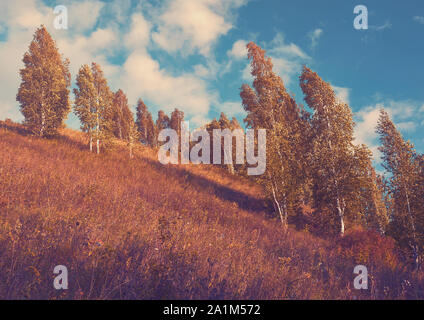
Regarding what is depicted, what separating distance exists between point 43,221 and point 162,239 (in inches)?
93.6

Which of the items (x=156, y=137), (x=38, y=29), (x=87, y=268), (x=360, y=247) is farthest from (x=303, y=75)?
(x=156, y=137)

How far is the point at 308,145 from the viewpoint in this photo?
16.2m

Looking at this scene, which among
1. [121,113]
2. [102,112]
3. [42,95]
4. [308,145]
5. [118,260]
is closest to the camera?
[118,260]

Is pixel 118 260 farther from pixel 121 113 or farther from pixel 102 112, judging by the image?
pixel 121 113

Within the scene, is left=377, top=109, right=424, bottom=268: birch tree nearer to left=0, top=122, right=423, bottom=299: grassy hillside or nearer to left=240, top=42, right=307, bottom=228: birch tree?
left=240, top=42, right=307, bottom=228: birch tree

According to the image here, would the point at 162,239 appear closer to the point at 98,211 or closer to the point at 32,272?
the point at 32,272

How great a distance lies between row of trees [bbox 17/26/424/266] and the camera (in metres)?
12.9

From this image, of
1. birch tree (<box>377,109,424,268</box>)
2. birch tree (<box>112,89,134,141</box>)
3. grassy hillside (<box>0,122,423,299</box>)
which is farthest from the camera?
birch tree (<box>112,89,134,141</box>)

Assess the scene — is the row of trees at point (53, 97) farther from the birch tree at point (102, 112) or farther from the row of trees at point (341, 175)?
the row of trees at point (341, 175)

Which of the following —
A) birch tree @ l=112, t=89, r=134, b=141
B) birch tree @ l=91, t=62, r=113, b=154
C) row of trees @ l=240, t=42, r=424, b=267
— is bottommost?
row of trees @ l=240, t=42, r=424, b=267

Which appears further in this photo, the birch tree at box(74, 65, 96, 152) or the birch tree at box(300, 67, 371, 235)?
the birch tree at box(74, 65, 96, 152)

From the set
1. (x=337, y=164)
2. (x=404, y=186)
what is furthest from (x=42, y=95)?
(x=404, y=186)

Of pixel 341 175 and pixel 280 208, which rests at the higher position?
pixel 341 175

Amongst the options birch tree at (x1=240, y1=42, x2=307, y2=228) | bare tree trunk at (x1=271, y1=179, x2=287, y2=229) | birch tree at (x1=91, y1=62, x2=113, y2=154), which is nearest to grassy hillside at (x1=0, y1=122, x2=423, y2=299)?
bare tree trunk at (x1=271, y1=179, x2=287, y2=229)
